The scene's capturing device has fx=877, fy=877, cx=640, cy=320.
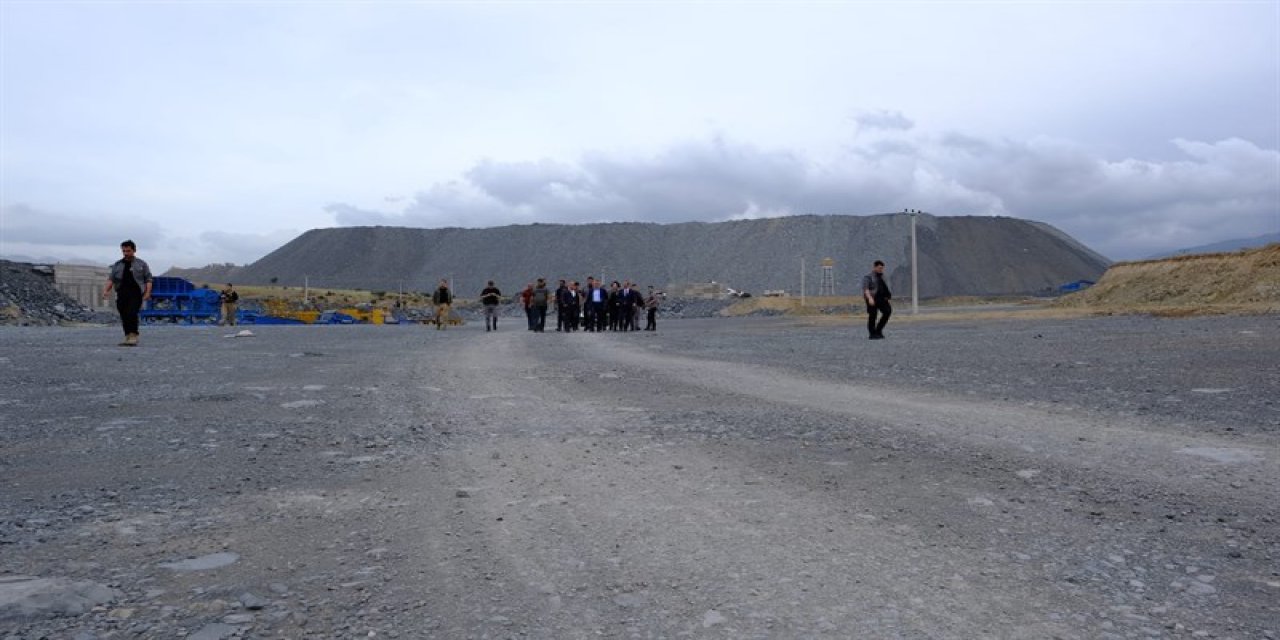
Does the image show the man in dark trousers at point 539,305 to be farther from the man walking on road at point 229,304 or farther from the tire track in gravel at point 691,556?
the tire track in gravel at point 691,556

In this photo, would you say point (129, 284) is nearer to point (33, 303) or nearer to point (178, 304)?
point (33, 303)

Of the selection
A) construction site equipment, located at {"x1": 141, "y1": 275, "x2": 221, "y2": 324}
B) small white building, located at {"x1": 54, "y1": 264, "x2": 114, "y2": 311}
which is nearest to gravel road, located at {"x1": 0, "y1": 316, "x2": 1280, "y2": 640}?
construction site equipment, located at {"x1": 141, "y1": 275, "x2": 221, "y2": 324}

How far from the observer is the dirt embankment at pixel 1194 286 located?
28.7 meters

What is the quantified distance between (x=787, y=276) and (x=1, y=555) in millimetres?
106751

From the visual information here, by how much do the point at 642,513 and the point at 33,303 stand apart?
39793mm

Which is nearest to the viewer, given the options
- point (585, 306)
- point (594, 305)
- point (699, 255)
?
point (594, 305)

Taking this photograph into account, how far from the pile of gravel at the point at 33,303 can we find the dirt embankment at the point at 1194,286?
39212 mm

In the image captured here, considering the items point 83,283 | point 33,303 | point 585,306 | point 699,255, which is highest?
point 699,255

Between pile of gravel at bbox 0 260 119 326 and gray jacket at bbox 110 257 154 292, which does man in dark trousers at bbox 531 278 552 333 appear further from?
pile of gravel at bbox 0 260 119 326

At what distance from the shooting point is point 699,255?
122 metres

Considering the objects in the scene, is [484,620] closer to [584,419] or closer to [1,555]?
[1,555]

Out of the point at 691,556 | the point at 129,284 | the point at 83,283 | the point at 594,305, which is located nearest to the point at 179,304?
the point at 83,283

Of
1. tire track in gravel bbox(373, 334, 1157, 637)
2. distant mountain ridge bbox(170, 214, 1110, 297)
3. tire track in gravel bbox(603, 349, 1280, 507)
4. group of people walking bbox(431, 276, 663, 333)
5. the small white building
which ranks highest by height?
distant mountain ridge bbox(170, 214, 1110, 297)

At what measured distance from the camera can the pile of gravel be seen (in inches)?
1284
